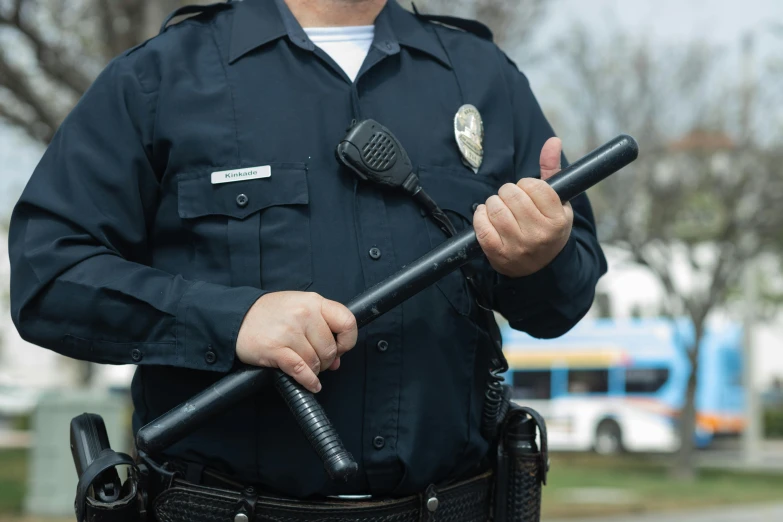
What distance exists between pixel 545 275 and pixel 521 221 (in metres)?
0.23

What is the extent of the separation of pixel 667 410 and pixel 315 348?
87.2ft

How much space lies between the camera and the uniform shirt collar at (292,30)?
82.6 inches

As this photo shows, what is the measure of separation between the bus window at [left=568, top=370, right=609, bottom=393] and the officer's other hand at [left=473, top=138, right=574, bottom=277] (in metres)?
26.3

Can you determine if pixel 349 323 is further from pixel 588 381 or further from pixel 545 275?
pixel 588 381

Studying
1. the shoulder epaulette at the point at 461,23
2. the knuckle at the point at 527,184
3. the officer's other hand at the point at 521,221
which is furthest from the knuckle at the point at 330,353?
the shoulder epaulette at the point at 461,23

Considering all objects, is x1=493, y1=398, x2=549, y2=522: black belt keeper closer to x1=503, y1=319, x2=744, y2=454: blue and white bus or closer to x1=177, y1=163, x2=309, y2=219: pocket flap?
x1=177, y1=163, x2=309, y2=219: pocket flap

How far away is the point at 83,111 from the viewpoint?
6.59 ft

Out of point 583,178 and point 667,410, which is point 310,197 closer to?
point 583,178

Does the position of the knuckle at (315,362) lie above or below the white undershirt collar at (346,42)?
below

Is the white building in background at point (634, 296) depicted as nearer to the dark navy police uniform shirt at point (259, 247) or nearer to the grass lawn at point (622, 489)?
the grass lawn at point (622, 489)

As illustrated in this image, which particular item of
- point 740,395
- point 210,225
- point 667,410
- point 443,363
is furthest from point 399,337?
point 740,395

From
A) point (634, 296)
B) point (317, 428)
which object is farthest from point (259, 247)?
point (634, 296)

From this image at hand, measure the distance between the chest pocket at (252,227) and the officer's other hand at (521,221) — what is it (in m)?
0.34

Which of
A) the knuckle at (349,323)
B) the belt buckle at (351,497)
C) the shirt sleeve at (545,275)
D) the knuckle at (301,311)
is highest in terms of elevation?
the shirt sleeve at (545,275)
